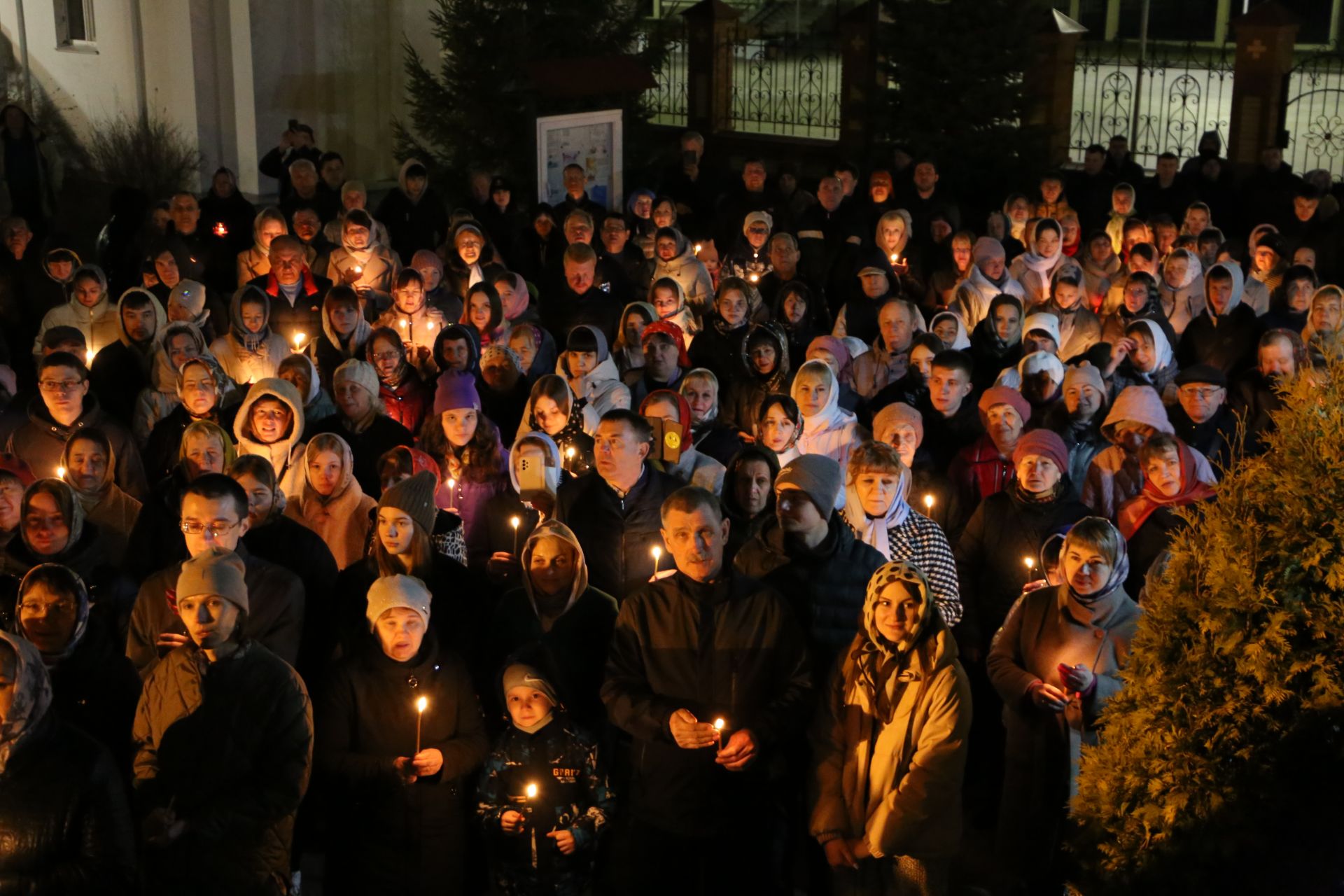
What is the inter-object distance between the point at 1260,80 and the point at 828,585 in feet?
55.0

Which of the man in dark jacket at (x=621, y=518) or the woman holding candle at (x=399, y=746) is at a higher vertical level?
the man in dark jacket at (x=621, y=518)

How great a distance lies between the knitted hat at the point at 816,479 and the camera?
5.67 m

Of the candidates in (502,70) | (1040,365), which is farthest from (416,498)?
(502,70)

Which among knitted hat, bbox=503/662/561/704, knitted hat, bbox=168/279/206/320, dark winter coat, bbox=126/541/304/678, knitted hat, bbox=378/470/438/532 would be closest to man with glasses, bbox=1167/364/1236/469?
knitted hat, bbox=378/470/438/532

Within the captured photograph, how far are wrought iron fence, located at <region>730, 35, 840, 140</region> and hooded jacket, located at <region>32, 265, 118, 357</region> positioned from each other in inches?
557

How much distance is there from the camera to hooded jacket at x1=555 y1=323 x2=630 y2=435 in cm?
809

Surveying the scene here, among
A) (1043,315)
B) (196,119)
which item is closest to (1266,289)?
(1043,315)

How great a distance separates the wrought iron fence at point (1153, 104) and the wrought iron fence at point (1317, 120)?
964 mm

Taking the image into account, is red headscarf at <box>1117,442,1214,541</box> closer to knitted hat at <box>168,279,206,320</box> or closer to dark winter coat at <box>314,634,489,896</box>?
dark winter coat at <box>314,634,489,896</box>

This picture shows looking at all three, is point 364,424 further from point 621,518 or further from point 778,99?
point 778,99

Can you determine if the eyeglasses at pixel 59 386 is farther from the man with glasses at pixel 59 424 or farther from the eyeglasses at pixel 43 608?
the eyeglasses at pixel 43 608

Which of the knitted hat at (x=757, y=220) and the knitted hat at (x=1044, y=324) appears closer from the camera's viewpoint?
the knitted hat at (x=1044, y=324)

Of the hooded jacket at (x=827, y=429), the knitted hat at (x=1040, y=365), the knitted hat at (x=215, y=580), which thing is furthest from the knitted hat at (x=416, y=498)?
the knitted hat at (x=1040, y=365)

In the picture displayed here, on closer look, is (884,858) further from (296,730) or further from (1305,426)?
(1305,426)
